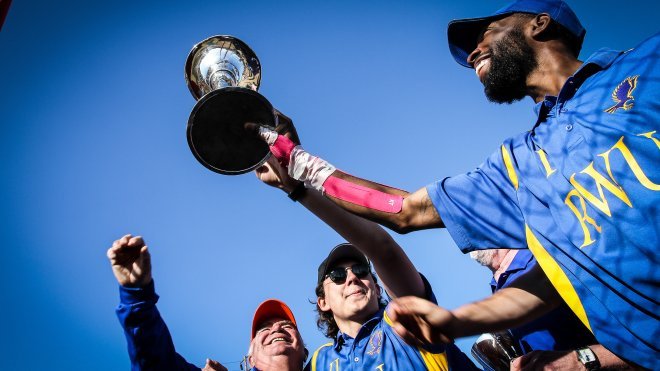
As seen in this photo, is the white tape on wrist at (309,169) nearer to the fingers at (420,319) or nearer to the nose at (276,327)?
the fingers at (420,319)

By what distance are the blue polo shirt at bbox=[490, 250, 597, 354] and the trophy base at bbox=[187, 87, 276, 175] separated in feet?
6.10

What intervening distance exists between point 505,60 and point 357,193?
4.74 feet

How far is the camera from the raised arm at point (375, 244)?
3.56m

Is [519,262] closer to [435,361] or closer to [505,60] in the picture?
[435,361]

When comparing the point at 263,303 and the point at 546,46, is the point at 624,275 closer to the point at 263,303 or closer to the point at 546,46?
the point at 546,46

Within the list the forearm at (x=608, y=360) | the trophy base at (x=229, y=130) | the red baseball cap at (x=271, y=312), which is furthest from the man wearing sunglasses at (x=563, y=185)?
the red baseball cap at (x=271, y=312)

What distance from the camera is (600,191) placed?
7.67 ft

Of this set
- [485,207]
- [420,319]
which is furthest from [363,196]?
[420,319]

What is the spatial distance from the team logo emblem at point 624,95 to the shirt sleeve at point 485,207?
0.63 metres

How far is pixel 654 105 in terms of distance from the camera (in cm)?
228

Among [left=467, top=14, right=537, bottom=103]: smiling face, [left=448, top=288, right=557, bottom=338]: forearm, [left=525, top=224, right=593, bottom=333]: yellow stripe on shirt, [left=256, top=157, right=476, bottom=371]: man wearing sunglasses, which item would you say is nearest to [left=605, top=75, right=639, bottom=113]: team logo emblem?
[left=525, top=224, right=593, bottom=333]: yellow stripe on shirt

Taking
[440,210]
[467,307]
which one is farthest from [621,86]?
[467,307]

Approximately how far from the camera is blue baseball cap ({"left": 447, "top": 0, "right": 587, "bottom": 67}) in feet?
11.6

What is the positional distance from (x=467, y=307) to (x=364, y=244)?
1202 millimetres
